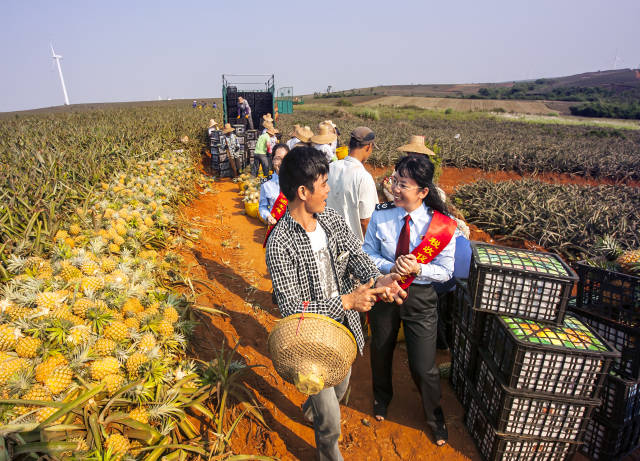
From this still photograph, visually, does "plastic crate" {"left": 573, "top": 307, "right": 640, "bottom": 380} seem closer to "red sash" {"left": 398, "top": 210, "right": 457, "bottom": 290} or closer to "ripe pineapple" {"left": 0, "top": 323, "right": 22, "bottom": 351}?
"red sash" {"left": 398, "top": 210, "right": 457, "bottom": 290}

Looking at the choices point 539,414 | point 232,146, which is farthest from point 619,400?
point 232,146

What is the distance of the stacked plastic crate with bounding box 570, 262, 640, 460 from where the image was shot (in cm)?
245

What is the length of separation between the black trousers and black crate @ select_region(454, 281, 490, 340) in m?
0.40

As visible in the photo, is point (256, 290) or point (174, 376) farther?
point (256, 290)

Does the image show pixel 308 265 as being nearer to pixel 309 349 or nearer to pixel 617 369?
pixel 309 349

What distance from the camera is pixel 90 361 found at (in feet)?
6.86

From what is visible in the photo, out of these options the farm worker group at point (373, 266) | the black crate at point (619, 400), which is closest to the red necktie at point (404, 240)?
the farm worker group at point (373, 266)

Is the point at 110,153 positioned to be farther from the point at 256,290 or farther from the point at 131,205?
the point at 256,290

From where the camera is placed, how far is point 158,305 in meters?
2.75

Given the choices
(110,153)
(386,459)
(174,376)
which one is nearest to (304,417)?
(386,459)

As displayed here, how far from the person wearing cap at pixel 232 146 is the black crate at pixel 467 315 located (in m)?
9.54

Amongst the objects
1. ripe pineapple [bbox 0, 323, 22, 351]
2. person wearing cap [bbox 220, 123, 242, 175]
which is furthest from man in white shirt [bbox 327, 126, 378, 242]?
person wearing cap [bbox 220, 123, 242, 175]

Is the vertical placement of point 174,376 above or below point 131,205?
below

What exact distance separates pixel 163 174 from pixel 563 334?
6.97m
